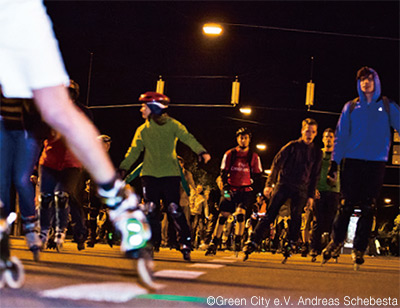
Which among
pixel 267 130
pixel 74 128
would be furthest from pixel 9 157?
pixel 267 130

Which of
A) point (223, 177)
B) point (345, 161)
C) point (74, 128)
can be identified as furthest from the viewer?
point (223, 177)

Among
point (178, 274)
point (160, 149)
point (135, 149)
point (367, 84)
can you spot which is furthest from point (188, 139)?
point (178, 274)

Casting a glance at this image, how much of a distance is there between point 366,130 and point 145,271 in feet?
17.7

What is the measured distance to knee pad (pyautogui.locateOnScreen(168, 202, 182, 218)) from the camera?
29.1 ft

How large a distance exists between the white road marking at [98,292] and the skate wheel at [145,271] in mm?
492

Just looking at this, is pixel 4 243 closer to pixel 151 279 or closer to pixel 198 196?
pixel 151 279

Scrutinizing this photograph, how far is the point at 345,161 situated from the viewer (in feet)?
27.5

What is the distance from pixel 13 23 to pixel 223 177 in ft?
27.8

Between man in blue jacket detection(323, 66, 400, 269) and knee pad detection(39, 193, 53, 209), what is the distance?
342 cm

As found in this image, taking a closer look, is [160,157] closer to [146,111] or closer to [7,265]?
[146,111]

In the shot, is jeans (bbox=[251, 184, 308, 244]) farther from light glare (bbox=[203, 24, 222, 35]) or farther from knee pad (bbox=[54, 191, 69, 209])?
light glare (bbox=[203, 24, 222, 35])

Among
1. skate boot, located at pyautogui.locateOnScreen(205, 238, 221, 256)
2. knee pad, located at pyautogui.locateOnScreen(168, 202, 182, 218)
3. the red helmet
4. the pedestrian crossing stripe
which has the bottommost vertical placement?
skate boot, located at pyautogui.locateOnScreen(205, 238, 221, 256)

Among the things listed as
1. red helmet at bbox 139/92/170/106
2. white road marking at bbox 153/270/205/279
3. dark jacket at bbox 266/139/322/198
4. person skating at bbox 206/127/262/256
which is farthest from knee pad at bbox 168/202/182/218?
person skating at bbox 206/127/262/256

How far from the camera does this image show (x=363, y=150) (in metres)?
8.26
